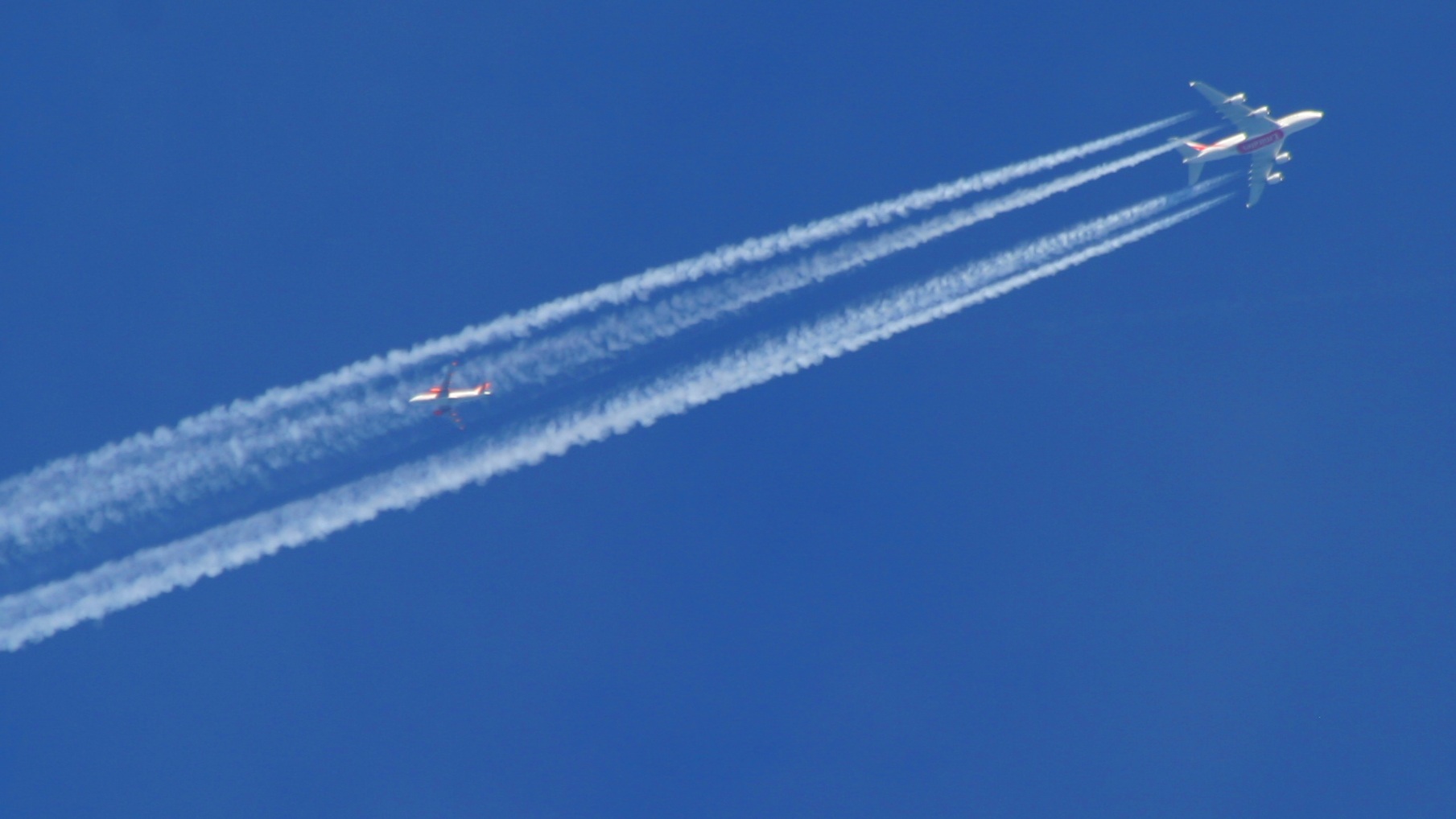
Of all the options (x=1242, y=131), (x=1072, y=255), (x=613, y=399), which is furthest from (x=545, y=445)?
(x=1242, y=131)

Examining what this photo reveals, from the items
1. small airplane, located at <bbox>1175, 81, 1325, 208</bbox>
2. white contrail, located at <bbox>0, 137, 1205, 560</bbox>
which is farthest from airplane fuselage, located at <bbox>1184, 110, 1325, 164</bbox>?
white contrail, located at <bbox>0, 137, 1205, 560</bbox>

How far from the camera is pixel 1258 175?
6894 cm

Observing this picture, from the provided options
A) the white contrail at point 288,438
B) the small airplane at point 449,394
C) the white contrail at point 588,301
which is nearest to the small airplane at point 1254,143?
the white contrail at point 588,301

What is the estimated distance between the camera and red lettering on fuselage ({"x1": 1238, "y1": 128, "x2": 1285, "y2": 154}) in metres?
67.5

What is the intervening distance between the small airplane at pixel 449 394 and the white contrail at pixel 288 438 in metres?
1.00

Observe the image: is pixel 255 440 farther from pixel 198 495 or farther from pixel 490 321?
pixel 490 321

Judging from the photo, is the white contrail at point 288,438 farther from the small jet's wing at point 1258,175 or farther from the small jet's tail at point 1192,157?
the small jet's wing at point 1258,175

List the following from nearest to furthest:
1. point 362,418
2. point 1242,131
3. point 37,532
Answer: point 37,532
point 362,418
point 1242,131

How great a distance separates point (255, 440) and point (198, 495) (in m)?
3.67

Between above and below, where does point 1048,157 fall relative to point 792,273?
above

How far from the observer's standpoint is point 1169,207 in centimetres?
6531

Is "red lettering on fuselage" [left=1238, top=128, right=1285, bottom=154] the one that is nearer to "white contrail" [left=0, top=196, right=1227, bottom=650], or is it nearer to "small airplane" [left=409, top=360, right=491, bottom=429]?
"white contrail" [left=0, top=196, right=1227, bottom=650]

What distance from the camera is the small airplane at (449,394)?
58.9 metres

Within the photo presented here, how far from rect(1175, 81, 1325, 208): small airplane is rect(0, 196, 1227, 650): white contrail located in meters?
21.5
